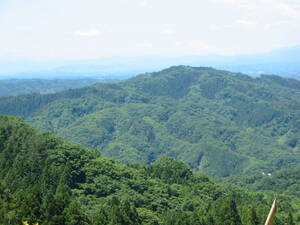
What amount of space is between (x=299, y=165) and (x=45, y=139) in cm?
10136

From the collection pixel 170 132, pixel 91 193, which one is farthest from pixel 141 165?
pixel 170 132

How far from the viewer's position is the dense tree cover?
3772 cm

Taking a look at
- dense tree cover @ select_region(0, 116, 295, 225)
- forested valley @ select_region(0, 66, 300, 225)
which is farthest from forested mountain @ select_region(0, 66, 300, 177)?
dense tree cover @ select_region(0, 116, 295, 225)

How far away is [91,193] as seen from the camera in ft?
175

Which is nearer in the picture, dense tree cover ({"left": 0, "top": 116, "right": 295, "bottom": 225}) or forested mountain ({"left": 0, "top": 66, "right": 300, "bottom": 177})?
dense tree cover ({"left": 0, "top": 116, "right": 295, "bottom": 225})

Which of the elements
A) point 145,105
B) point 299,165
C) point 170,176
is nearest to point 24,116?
point 145,105

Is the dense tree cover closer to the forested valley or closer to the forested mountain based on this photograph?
the forested valley

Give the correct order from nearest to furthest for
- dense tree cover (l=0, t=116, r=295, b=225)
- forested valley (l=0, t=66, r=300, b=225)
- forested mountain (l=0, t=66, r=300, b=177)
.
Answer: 1. dense tree cover (l=0, t=116, r=295, b=225)
2. forested valley (l=0, t=66, r=300, b=225)
3. forested mountain (l=0, t=66, r=300, b=177)

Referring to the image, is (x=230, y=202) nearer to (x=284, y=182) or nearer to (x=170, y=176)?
(x=170, y=176)

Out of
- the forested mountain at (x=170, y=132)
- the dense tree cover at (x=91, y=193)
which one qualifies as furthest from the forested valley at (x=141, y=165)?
the forested mountain at (x=170, y=132)

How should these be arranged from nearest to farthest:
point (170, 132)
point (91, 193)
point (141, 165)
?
point (91, 193) → point (141, 165) → point (170, 132)

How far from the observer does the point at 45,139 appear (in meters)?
57.8

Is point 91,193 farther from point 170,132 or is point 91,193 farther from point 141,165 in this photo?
point 170,132

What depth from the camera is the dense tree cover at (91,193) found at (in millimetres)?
37719
